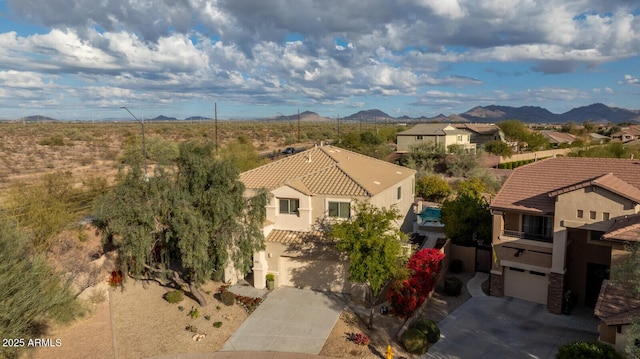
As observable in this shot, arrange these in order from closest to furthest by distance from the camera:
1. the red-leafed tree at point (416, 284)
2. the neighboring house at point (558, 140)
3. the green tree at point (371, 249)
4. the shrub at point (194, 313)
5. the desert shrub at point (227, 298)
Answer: the green tree at point (371, 249) < the red-leafed tree at point (416, 284) < the shrub at point (194, 313) < the desert shrub at point (227, 298) < the neighboring house at point (558, 140)

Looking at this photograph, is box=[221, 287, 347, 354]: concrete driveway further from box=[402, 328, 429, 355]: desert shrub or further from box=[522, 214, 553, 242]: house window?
box=[522, 214, 553, 242]: house window

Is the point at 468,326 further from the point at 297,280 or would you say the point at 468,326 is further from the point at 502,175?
the point at 502,175

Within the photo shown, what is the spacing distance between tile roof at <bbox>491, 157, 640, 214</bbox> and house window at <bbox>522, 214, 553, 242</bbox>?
0.76 metres

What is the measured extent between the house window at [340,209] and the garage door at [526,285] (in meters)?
8.73

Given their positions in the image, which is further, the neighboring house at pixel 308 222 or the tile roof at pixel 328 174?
the tile roof at pixel 328 174

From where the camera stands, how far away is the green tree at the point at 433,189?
149 feet

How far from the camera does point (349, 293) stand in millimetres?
23359

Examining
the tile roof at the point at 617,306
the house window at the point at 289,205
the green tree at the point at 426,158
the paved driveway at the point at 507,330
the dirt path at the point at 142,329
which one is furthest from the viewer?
the green tree at the point at 426,158

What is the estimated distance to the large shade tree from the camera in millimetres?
19750

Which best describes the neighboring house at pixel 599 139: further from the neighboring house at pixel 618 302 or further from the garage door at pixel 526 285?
the neighboring house at pixel 618 302

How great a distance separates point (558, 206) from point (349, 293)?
36.1 ft

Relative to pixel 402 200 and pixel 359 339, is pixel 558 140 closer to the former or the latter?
pixel 402 200

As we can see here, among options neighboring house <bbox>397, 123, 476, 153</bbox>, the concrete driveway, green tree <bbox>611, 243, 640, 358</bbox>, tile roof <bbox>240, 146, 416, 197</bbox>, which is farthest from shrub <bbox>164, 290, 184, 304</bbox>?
neighboring house <bbox>397, 123, 476, 153</bbox>

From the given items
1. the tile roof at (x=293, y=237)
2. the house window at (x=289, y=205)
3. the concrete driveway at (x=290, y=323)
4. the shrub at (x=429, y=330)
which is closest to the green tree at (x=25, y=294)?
the concrete driveway at (x=290, y=323)
